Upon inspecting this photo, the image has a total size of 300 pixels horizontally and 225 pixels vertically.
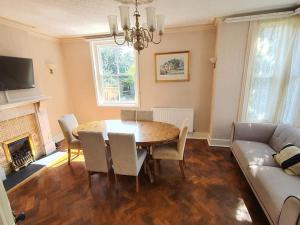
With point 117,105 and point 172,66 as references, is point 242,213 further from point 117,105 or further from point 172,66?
point 117,105

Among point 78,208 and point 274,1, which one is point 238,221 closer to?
point 78,208

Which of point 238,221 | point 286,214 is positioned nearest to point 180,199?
point 238,221

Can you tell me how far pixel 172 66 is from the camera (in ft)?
11.9

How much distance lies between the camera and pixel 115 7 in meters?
2.30

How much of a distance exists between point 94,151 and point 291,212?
2027 mm

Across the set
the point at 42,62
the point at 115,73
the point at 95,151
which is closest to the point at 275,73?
the point at 95,151

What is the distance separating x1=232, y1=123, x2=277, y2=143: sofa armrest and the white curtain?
0.54 m

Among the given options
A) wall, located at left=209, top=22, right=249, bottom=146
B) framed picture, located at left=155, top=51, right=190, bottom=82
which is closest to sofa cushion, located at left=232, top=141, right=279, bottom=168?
wall, located at left=209, top=22, right=249, bottom=146

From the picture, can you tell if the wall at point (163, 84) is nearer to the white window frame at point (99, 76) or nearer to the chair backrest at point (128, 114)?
the white window frame at point (99, 76)

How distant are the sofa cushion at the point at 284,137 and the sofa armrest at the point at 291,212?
1.10 meters

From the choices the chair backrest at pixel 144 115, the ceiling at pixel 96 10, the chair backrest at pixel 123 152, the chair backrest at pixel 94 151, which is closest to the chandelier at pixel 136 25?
the ceiling at pixel 96 10

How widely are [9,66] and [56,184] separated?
2.02 m

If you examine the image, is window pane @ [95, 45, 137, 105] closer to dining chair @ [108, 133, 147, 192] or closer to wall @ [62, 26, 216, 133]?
wall @ [62, 26, 216, 133]

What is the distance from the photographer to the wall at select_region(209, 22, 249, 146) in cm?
289
